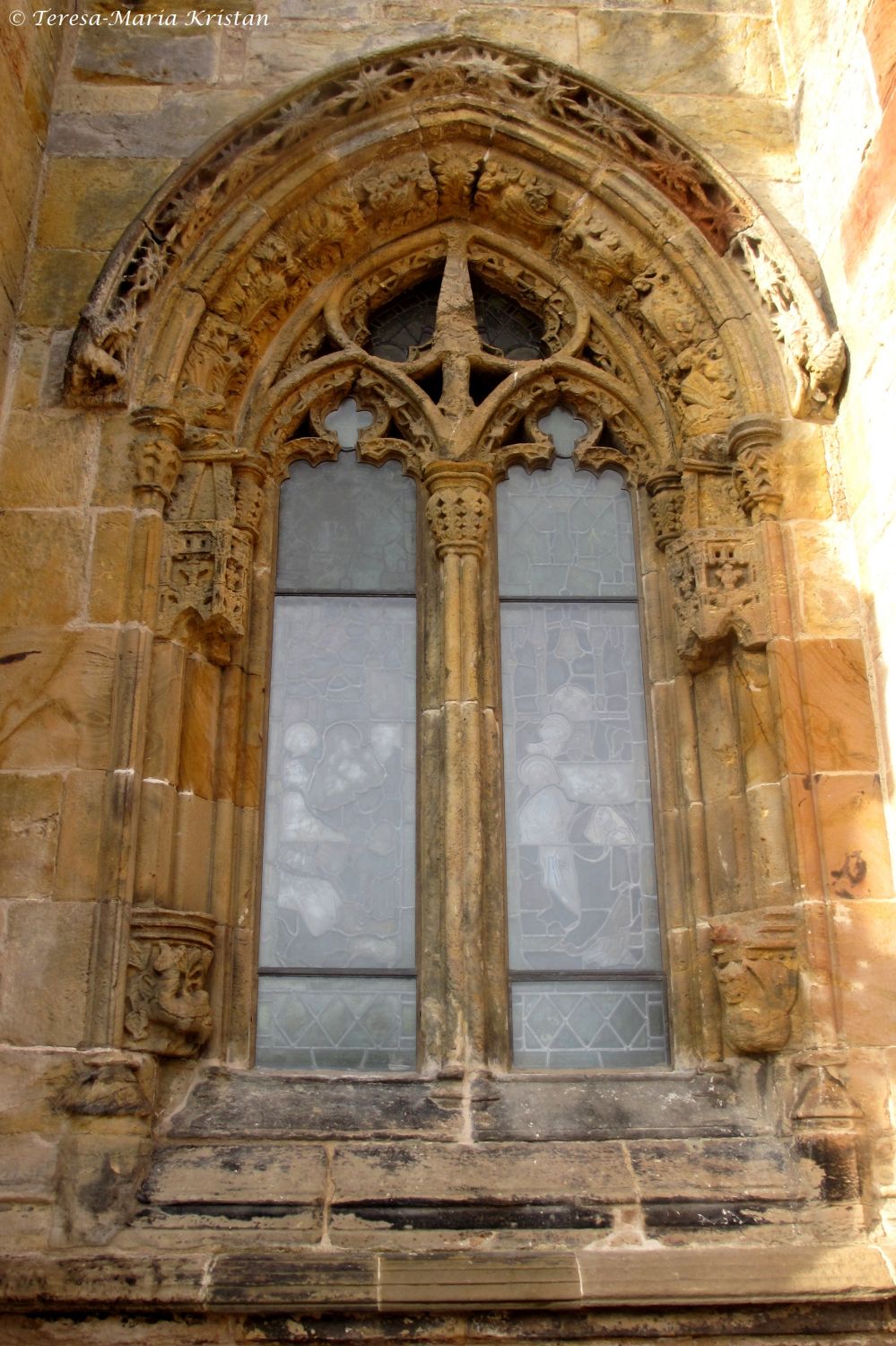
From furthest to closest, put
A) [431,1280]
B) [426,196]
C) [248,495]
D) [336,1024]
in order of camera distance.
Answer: [426,196]
[248,495]
[336,1024]
[431,1280]

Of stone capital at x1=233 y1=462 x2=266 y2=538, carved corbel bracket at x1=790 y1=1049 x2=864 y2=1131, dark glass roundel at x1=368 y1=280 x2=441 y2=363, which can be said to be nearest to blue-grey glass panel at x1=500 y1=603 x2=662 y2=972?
carved corbel bracket at x1=790 y1=1049 x2=864 y2=1131

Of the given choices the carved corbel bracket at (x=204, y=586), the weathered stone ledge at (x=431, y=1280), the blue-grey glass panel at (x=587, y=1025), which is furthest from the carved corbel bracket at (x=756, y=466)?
the weathered stone ledge at (x=431, y=1280)

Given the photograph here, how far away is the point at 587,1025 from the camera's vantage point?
18.5 ft

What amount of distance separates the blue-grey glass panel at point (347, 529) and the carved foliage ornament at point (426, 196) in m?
0.73

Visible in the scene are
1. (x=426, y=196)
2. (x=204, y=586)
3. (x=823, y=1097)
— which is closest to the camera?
(x=823, y=1097)

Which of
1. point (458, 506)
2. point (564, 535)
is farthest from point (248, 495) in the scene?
point (564, 535)

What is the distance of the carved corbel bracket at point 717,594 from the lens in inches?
226

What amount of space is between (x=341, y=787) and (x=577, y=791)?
3.28ft

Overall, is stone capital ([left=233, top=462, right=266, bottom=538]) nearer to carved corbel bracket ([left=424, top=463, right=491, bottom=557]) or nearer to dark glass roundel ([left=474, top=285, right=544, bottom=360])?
carved corbel bracket ([left=424, top=463, right=491, bottom=557])

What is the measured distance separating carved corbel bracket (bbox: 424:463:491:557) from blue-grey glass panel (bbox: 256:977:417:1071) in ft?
6.17

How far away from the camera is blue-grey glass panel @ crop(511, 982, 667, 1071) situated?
5.57 meters

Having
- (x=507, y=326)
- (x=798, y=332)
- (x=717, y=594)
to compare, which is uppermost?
(x=507, y=326)

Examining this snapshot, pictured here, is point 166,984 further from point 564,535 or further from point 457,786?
point 564,535

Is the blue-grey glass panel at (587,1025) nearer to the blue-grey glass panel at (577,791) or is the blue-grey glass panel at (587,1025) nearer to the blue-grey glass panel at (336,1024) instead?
the blue-grey glass panel at (577,791)
